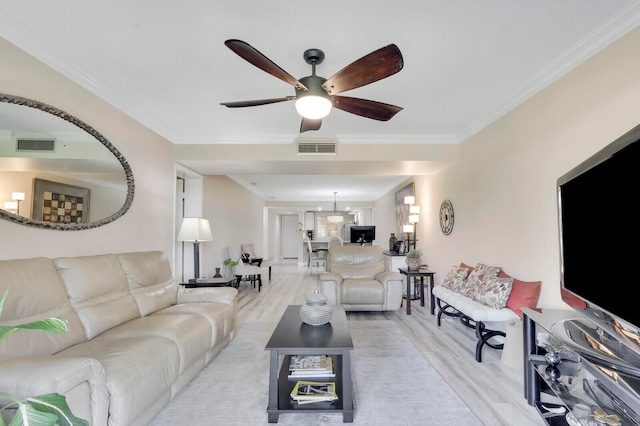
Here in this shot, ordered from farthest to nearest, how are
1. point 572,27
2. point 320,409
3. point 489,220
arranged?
1. point 489,220
2. point 572,27
3. point 320,409

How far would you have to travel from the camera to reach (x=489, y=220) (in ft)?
11.4

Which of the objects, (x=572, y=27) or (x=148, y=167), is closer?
(x=572, y=27)

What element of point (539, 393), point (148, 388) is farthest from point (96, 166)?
point (539, 393)

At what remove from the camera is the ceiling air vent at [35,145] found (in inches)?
82.9

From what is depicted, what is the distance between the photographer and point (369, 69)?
1755mm

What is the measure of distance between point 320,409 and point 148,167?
3144 millimetres

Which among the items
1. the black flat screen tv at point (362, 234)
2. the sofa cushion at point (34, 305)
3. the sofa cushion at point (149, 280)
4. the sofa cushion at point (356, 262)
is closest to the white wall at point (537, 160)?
the sofa cushion at point (356, 262)

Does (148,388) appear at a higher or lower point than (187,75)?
lower

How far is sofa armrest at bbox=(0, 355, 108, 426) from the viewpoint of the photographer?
1.14 meters

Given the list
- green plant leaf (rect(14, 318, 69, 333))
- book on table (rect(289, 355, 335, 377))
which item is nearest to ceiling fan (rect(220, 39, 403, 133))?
green plant leaf (rect(14, 318, 69, 333))

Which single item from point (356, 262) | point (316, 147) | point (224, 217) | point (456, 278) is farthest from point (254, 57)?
point (224, 217)

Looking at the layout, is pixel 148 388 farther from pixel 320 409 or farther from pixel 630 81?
pixel 630 81

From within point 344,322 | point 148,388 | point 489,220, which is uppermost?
point 489,220

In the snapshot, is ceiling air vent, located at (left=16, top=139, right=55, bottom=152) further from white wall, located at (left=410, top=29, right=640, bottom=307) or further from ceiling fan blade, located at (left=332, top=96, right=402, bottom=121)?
white wall, located at (left=410, top=29, right=640, bottom=307)
